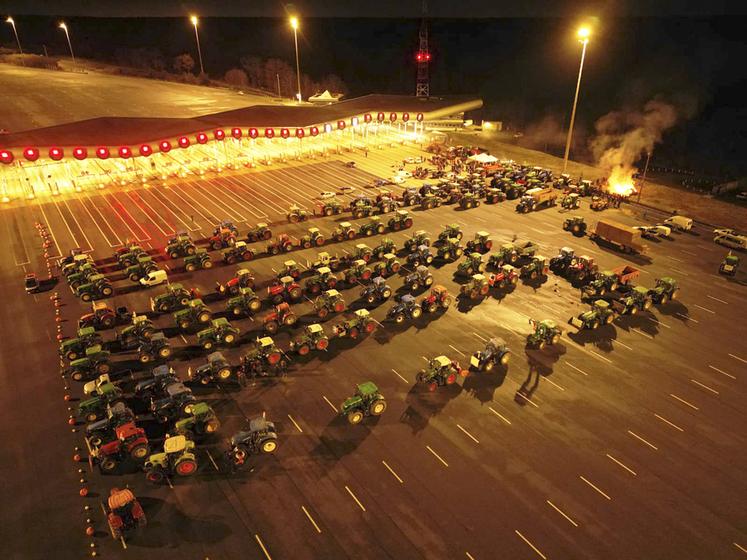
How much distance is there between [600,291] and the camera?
30984 mm

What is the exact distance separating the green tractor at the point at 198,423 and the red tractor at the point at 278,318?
695 centimetres

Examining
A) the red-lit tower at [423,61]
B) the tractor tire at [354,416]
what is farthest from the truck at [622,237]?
the red-lit tower at [423,61]

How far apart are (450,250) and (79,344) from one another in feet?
79.8

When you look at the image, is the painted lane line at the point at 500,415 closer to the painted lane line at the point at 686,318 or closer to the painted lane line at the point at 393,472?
the painted lane line at the point at 393,472

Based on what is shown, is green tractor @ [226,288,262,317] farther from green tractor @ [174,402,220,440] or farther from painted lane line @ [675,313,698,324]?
painted lane line @ [675,313,698,324]

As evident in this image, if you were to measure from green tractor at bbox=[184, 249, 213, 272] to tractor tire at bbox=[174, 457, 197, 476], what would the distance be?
717 inches

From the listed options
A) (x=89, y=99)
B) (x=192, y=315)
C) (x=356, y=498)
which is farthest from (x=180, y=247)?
(x=89, y=99)

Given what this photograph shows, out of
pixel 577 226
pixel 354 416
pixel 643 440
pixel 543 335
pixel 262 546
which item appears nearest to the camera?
pixel 262 546

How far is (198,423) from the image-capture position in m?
20.2

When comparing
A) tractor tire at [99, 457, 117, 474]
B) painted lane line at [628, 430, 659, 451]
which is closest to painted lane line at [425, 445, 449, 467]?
painted lane line at [628, 430, 659, 451]

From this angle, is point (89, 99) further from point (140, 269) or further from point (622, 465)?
point (622, 465)

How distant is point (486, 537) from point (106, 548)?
13.1m

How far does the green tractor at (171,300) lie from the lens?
29.1 meters

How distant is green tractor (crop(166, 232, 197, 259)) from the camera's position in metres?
35.8
